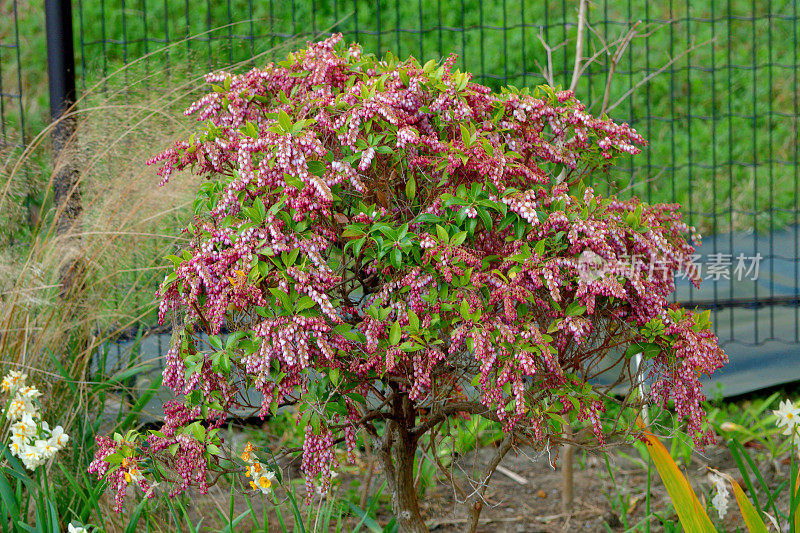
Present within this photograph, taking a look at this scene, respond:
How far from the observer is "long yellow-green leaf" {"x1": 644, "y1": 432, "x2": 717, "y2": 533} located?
173 centimetres

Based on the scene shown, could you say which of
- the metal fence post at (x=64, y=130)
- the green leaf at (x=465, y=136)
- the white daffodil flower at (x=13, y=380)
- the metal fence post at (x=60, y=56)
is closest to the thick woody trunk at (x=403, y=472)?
the green leaf at (x=465, y=136)

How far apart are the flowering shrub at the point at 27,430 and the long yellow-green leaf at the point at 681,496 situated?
1475 millimetres

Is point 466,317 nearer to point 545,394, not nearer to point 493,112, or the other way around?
point 545,394

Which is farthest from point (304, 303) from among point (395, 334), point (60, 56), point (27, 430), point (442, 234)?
point (60, 56)

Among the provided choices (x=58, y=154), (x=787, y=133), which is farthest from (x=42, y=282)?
(x=787, y=133)

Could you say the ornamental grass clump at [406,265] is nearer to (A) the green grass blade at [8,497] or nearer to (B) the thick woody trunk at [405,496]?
(B) the thick woody trunk at [405,496]

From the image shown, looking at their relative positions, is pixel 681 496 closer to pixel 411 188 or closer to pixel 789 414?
pixel 789 414

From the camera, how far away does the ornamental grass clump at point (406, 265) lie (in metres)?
1.58

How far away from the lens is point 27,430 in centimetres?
210

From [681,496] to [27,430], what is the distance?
1607mm

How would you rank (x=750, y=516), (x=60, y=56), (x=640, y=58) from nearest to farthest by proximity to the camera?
1. (x=750, y=516)
2. (x=60, y=56)
3. (x=640, y=58)

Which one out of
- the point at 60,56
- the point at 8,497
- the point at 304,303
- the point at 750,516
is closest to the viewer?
the point at 304,303

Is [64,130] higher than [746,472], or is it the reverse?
[64,130]

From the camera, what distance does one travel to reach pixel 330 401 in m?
1.69
